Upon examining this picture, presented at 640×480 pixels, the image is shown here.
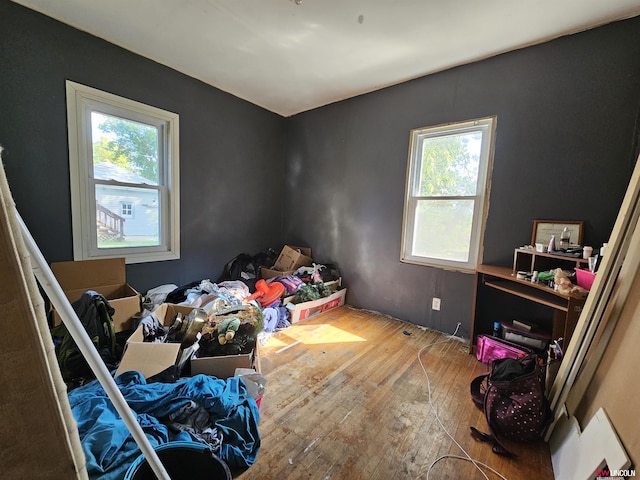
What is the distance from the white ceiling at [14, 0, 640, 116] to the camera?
67.1 inches

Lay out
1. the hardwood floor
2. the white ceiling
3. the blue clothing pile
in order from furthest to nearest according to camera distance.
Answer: the white ceiling, the hardwood floor, the blue clothing pile

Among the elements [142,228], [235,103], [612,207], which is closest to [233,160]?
[235,103]

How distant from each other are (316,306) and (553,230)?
2235 millimetres

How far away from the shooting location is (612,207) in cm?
177

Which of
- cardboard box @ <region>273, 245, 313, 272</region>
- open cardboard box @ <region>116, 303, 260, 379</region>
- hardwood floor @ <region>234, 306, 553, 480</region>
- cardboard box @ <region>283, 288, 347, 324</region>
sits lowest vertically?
hardwood floor @ <region>234, 306, 553, 480</region>

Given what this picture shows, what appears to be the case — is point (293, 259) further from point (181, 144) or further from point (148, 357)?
point (148, 357)

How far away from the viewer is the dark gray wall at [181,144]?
1.87 metres

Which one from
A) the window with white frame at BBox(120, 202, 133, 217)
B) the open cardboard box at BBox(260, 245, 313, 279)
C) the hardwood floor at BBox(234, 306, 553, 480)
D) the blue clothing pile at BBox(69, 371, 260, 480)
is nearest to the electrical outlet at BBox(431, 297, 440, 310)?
the hardwood floor at BBox(234, 306, 553, 480)

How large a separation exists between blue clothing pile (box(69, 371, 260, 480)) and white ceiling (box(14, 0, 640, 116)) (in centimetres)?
241

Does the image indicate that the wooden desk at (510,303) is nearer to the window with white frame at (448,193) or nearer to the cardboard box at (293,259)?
the window with white frame at (448,193)

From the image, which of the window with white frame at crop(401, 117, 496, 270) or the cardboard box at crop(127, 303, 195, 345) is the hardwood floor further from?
the window with white frame at crop(401, 117, 496, 270)

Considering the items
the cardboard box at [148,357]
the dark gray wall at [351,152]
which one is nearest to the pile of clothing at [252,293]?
the dark gray wall at [351,152]

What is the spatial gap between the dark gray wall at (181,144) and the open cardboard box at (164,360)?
1255mm

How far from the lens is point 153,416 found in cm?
120
